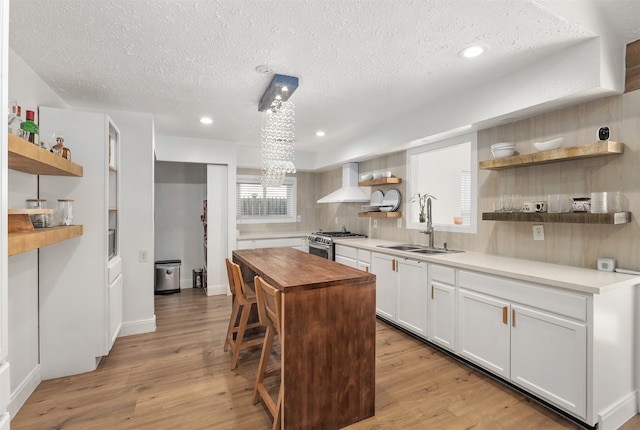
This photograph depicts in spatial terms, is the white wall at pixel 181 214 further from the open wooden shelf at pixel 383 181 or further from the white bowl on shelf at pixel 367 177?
the open wooden shelf at pixel 383 181

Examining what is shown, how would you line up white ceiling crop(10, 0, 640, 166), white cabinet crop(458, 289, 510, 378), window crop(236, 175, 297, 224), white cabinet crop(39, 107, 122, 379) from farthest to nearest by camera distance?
window crop(236, 175, 297, 224), white cabinet crop(39, 107, 122, 379), white cabinet crop(458, 289, 510, 378), white ceiling crop(10, 0, 640, 166)

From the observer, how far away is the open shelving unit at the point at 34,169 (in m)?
1.52

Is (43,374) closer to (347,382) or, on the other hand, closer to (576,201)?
(347,382)

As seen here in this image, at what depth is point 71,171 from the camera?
2.29 m

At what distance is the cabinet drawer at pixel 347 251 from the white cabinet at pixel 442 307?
1374 millimetres

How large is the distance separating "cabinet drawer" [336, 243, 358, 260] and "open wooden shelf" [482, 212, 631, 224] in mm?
1866

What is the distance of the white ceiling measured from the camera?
1.74 meters

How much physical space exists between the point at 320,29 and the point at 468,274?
2.13 metres

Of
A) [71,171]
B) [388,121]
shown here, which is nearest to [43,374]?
[71,171]

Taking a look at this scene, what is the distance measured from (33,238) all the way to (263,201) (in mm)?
4380

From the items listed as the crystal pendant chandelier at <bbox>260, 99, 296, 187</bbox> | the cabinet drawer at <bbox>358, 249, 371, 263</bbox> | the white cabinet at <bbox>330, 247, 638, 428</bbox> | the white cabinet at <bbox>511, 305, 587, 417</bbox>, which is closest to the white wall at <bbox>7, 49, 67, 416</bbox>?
the crystal pendant chandelier at <bbox>260, 99, 296, 187</bbox>

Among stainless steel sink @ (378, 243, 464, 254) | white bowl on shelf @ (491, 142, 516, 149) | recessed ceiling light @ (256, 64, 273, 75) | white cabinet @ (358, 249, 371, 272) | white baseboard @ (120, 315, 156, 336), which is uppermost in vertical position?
recessed ceiling light @ (256, 64, 273, 75)

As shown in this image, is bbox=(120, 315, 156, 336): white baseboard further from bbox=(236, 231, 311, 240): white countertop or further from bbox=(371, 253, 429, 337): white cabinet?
bbox=(371, 253, 429, 337): white cabinet

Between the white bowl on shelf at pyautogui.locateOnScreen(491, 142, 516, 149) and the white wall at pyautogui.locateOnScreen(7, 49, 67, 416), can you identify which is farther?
the white bowl on shelf at pyautogui.locateOnScreen(491, 142, 516, 149)
